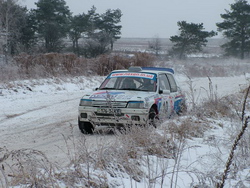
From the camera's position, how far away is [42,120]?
1088 centimetres

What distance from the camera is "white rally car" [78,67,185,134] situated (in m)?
8.27

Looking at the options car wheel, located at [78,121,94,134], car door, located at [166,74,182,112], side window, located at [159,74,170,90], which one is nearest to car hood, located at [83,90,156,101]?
car wheel, located at [78,121,94,134]

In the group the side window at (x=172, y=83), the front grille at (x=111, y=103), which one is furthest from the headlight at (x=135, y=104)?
the side window at (x=172, y=83)

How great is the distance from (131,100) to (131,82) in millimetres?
1246

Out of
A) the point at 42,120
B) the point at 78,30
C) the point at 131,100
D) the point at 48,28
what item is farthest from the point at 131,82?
the point at 78,30

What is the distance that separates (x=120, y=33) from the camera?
59.4 m

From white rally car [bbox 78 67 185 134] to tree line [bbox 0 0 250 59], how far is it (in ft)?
108

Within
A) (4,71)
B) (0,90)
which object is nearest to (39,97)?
(0,90)

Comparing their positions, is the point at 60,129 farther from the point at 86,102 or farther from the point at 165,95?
the point at 165,95

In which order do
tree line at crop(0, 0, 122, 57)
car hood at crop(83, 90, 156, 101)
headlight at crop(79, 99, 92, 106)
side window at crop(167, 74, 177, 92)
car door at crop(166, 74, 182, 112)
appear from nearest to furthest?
car hood at crop(83, 90, 156, 101)
headlight at crop(79, 99, 92, 106)
car door at crop(166, 74, 182, 112)
side window at crop(167, 74, 177, 92)
tree line at crop(0, 0, 122, 57)

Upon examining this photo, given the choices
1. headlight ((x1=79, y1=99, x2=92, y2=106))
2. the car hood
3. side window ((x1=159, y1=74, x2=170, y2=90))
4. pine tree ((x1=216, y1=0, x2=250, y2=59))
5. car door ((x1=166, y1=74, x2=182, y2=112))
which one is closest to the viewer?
the car hood

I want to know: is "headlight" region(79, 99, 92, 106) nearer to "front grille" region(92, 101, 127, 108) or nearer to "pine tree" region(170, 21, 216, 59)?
"front grille" region(92, 101, 127, 108)

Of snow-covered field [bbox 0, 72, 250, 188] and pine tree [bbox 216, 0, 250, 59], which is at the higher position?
pine tree [bbox 216, 0, 250, 59]

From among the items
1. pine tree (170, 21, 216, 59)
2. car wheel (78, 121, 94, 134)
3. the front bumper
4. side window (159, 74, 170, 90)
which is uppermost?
pine tree (170, 21, 216, 59)
